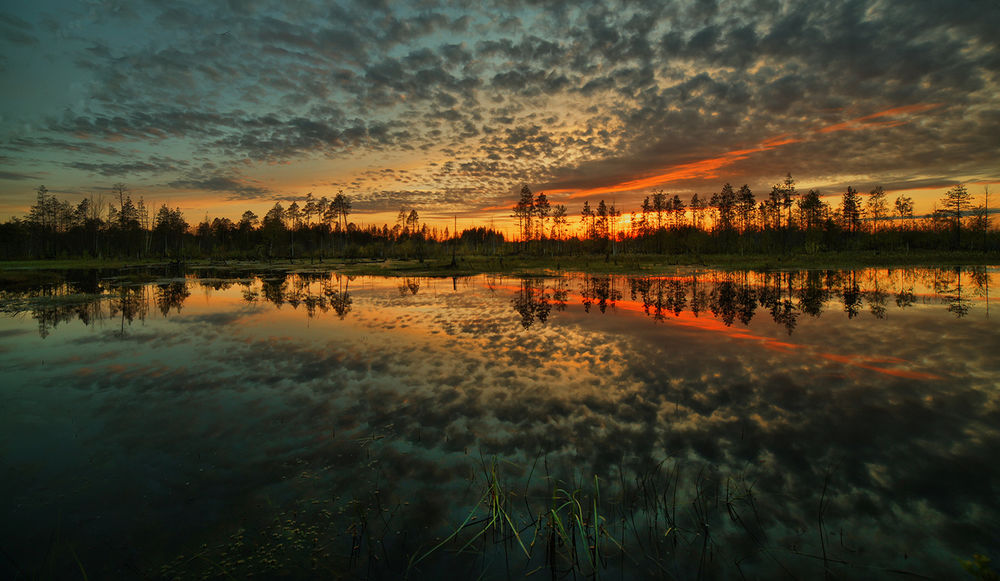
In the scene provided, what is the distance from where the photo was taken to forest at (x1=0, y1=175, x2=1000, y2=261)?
77.7 metres

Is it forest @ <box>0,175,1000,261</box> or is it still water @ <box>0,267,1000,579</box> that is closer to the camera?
still water @ <box>0,267,1000,579</box>

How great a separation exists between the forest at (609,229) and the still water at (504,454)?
60487 millimetres

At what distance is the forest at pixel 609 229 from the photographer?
7766 cm

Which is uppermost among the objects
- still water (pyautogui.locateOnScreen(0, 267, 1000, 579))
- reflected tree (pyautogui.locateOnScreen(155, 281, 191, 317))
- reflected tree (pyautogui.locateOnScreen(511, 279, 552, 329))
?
reflected tree (pyautogui.locateOnScreen(155, 281, 191, 317))

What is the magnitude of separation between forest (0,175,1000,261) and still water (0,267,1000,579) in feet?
198

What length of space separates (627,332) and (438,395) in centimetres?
928

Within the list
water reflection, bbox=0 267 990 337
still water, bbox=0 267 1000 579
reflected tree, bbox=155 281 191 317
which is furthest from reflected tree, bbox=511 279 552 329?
reflected tree, bbox=155 281 191 317

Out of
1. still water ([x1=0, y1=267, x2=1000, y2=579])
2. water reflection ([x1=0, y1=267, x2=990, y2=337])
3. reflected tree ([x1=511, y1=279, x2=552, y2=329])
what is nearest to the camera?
still water ([x1=0, y1=267, x2=1000, y2=579])

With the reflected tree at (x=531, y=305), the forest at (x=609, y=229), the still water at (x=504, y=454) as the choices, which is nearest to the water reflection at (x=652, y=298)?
the reflected tree at (x=531, y=305)

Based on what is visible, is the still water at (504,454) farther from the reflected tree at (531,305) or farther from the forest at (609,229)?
the forest at (609,229)

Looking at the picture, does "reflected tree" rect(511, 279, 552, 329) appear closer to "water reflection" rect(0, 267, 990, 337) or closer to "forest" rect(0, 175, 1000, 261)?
"water reflection" rect(0, 267, 990, 337)

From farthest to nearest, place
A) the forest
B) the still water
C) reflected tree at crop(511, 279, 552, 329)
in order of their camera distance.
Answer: the forest → reflected tree at crop(511, 279, 552, 329) → the still water

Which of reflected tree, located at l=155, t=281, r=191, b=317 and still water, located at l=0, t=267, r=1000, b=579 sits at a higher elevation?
reflected tree, located at l=155, t=281, r=191, b=317

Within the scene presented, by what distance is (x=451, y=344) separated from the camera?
1426cm
